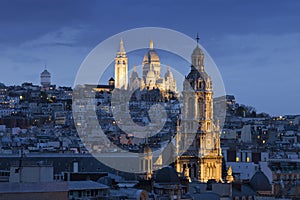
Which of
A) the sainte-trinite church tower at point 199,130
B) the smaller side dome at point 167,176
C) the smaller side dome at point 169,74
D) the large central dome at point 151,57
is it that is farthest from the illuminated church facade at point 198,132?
the large central dome at point 151,57

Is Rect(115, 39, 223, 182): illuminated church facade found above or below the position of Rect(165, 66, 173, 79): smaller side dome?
below

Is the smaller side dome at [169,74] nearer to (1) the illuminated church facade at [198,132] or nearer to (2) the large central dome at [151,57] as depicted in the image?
(2) the large central dome at [151,57]

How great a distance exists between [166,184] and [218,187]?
8.28ft

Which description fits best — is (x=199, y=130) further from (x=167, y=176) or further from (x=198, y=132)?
(x=167, y=176)

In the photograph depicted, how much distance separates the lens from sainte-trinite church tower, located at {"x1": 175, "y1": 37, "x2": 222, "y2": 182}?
71750 mm

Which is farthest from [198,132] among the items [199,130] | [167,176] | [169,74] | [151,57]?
[151,57]

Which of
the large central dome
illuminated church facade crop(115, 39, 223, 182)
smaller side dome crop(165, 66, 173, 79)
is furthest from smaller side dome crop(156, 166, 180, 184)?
the large central dome

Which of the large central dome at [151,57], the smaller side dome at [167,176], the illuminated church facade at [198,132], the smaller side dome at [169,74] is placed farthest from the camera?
the large central dome at [151,57]

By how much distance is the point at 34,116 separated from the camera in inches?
6412

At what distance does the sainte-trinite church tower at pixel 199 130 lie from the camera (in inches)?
2825

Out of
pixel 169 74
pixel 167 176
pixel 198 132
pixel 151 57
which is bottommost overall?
pixel 167 176

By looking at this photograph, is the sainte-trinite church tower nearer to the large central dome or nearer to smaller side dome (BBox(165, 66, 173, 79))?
smaller side dome (BBox(165, 66, 173, 79))

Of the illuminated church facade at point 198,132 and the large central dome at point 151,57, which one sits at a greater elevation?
the large central dome at point 151,57

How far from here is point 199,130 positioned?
71.9m
